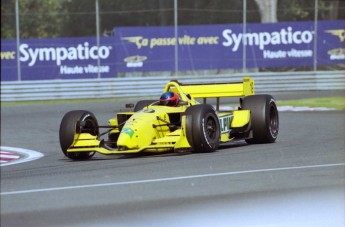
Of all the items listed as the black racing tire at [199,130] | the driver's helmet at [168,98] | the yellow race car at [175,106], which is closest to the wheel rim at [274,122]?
the yellow race car at [175,106]

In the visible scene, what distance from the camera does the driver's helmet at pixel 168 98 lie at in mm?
2573

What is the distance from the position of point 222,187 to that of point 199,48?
594mm

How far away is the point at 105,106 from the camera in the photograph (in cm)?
282

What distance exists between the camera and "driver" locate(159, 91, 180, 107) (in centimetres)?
257

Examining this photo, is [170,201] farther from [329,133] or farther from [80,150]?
[329,133]

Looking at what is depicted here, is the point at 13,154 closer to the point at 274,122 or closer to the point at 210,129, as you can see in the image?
the point at 210,129

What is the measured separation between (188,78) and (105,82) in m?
0.65

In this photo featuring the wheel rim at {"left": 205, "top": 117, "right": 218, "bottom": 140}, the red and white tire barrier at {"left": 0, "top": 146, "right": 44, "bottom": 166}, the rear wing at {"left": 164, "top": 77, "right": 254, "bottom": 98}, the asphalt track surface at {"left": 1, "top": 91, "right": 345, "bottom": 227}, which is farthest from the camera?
the red and white tire barrier at {"left": 0, "top": 146, "right": 44, "bottom": 166}

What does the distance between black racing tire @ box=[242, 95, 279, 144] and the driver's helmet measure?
26 centimetres

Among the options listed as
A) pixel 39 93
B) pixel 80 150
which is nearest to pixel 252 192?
pixel 80 150

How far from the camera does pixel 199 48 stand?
2.99 m

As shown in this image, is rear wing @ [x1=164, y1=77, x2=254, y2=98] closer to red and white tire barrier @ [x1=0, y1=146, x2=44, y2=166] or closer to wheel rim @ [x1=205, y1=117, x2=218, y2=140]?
wheel rim @ [x1=205, y1=117, x2=218, y2=140]

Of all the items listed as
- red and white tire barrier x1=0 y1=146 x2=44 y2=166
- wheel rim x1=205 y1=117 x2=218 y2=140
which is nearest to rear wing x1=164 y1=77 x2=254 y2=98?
wheel rim x1=205 y1=117 x2=218 y2=140

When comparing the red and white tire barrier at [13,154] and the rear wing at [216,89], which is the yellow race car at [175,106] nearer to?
the rear wing at [216,89]
